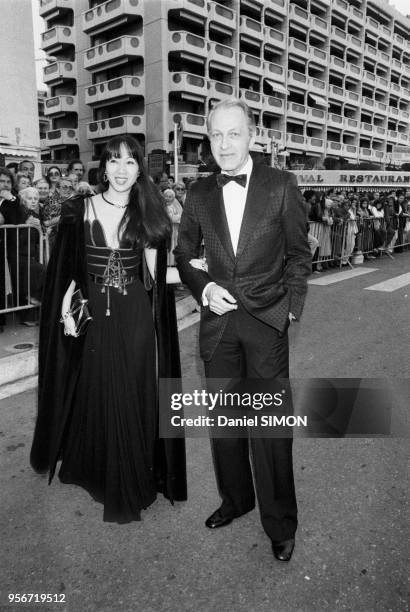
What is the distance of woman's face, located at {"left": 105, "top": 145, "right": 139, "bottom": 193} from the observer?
2797 millimetres

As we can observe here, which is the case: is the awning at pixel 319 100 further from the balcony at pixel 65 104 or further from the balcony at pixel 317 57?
the balcony at pixel 65 104

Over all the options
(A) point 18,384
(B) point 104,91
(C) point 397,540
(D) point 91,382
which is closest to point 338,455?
(C) point 397,540

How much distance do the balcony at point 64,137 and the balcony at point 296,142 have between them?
62.5ft

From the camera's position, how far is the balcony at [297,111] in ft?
159

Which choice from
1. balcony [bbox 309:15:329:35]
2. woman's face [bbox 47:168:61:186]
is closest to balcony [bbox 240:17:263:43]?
balcony [bbox 309:15:329:35]

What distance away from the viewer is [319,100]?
2044 inches

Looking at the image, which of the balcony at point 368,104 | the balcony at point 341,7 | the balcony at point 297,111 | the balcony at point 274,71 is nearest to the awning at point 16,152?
the balcony at point 274,71

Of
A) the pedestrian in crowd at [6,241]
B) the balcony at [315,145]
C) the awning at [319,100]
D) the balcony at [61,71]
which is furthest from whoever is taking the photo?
the awning at [319,100]

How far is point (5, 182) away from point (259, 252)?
5426mm

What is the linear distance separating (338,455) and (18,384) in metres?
2.98

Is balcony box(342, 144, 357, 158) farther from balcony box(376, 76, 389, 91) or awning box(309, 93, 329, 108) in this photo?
balcony box(376, 76, 389, 91)

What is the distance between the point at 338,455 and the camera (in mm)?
3578

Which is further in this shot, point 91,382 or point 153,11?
point 153,11

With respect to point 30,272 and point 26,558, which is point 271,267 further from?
point 30,272
